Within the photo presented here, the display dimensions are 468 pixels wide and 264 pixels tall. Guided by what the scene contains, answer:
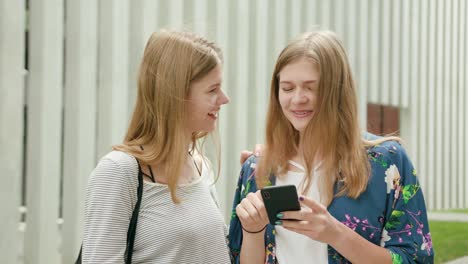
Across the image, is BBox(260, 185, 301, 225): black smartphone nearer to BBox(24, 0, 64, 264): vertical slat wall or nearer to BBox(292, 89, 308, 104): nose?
BBox(292, 89, 308, 104): nose

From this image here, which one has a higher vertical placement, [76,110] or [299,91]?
[299,91]

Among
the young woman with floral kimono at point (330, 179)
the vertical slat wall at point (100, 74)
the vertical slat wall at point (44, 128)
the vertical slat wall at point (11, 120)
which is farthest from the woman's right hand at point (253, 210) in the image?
the vertical slat wall at point (44, 128)

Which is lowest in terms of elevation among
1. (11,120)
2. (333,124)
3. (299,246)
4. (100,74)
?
(299,246)

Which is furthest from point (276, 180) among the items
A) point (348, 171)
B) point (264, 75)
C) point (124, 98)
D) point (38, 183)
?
point (264, 75)

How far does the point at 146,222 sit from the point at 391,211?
706 mm

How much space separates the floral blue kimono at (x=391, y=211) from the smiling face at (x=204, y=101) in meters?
0.49

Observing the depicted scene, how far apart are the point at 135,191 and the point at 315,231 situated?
0.51m

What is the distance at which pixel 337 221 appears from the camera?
1804 millimetres

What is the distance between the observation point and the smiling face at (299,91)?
1974 mm

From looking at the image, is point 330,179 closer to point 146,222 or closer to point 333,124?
point 333,124

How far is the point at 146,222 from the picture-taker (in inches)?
73.3

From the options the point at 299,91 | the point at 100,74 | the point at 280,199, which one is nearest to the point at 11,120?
the point at 100,74

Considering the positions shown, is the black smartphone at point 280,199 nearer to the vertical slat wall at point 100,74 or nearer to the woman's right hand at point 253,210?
the woman's right hand at point 253,210

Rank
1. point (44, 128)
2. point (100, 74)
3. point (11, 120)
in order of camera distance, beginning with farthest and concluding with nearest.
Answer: point (100, 74), point (44, 128), point (11, 120)
